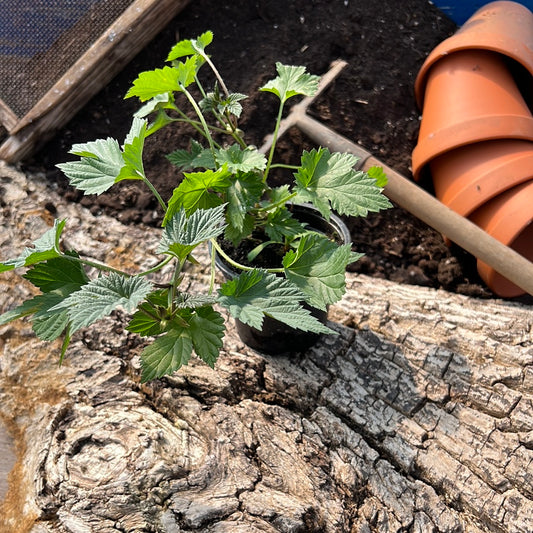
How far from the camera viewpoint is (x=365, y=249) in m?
2.17

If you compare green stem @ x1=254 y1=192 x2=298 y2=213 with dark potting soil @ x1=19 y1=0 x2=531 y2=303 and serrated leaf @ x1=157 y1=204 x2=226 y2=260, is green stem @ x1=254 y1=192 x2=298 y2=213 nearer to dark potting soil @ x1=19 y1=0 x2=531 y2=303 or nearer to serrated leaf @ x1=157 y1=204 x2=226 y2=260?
serrated leaf @ x1=157 y1=204 x2=226 y2=260

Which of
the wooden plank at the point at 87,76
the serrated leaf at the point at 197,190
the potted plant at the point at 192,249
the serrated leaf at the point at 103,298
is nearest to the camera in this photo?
the serrated leaf at the point at 103,298

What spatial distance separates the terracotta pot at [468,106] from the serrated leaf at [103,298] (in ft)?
4.77

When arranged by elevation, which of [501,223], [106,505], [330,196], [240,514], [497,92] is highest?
[330,196]

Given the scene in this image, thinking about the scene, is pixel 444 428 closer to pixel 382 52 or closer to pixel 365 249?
pixel 365 249

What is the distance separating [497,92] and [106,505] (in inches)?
78.5

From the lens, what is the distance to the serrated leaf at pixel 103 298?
3.01 feet

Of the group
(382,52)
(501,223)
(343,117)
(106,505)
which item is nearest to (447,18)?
(382,52)

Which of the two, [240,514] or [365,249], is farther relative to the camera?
[365,249]

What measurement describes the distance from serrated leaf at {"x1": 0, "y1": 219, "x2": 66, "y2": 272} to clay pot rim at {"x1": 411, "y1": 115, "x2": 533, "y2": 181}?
148 centimetres

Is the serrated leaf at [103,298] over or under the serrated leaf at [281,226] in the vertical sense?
over

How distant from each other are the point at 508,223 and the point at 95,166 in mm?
1421

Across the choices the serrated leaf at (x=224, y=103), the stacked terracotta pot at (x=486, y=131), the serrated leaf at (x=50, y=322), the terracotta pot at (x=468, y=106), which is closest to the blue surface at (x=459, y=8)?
the stacked terracotta pot at (x=486, y=131)

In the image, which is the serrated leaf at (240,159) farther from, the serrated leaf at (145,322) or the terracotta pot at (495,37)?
the terracotta pot at (495,37)
